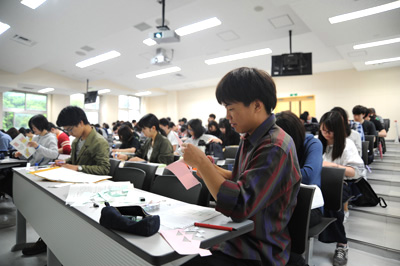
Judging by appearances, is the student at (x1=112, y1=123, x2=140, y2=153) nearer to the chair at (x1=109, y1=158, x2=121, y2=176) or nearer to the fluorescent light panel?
the chair at (x1=109, y1=158, x2=121, y2=176)

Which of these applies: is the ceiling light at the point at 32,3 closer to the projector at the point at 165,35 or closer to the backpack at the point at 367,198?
the projector at the point at 165,35

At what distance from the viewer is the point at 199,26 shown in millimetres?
5711

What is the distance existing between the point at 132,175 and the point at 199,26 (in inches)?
184

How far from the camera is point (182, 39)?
6430mm

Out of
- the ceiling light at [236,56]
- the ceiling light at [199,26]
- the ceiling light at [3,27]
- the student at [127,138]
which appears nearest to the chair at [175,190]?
the student at [127,138]

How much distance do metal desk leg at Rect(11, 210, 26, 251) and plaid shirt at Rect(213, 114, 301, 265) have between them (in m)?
2.31

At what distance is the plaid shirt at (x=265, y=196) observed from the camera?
830 millimetres

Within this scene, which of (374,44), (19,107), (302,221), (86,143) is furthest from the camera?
(19,107)

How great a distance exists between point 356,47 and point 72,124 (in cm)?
728

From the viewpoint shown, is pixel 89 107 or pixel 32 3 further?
pixel 89 107

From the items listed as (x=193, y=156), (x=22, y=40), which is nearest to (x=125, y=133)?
(x=193, y=156)

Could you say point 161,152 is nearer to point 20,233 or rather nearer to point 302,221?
point 20,233

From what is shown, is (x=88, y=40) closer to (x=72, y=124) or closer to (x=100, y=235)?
(x=72, y=124)

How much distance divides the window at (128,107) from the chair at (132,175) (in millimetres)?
13212
